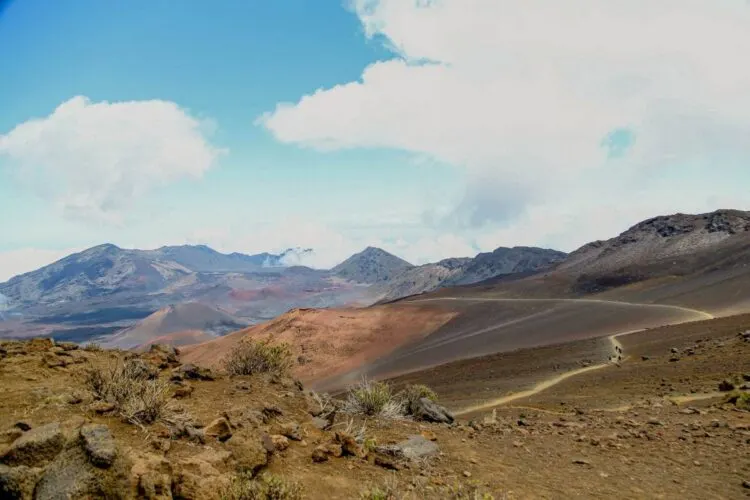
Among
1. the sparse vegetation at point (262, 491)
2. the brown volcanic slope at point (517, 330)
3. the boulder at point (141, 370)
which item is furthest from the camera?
the brown volcanic slope at point (517, 330)

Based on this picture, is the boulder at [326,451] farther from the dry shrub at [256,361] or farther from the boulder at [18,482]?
the dry shrub at [256,361]

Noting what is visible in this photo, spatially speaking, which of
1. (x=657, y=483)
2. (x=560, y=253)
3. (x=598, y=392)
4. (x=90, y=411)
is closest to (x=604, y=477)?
(x=657, y=483)

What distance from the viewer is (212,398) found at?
681 cm

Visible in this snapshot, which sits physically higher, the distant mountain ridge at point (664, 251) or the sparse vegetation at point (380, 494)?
the distant mountain ridge at point (664, 251)

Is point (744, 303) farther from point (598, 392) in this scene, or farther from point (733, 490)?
point (733, 490)

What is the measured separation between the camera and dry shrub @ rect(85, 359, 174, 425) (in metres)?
5.07

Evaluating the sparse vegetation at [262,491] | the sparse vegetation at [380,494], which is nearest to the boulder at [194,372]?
the sparse vegetation at [262,491]

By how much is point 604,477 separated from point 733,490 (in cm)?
148

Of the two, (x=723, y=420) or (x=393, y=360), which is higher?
(x=723, y=420)

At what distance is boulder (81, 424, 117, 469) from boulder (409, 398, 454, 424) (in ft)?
19.4

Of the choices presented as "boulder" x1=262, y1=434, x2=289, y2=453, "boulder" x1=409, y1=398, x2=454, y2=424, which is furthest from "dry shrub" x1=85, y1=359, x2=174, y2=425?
"boulder" x1=409, y1=398, x2=454, y2=424

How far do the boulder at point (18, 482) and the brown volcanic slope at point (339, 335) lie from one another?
36409 millimetres

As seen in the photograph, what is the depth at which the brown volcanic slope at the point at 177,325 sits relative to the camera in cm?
15200

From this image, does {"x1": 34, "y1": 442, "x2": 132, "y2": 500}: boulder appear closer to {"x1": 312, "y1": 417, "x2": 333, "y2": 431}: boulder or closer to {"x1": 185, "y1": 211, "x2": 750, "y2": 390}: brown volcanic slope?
{"x1": 312, "y1": 417, "x2": 333, "y2": 431}: boulder
